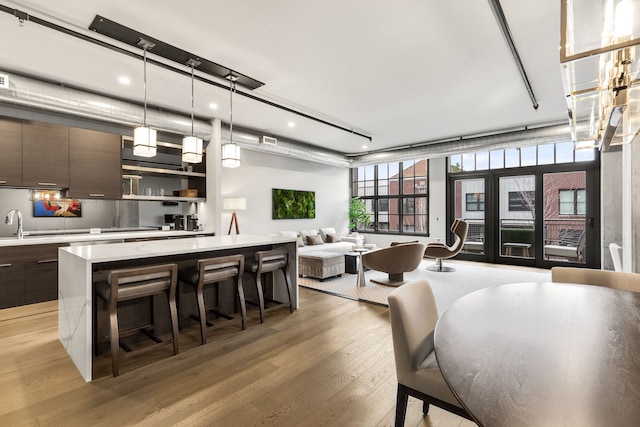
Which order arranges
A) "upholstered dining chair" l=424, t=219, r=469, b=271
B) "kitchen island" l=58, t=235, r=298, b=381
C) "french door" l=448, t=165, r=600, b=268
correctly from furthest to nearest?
"french door" l=448, t=165, r=600, b=268 → "upholstered dining chair" l=424, t=219, r=469, b=271 → "kitchen island" l=58, t=235, r=298, b=381

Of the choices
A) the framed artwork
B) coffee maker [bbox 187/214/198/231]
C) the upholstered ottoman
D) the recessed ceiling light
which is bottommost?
the upholstered ottoman

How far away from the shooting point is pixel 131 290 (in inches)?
96.2

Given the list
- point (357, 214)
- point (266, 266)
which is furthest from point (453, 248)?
point (266, 266)

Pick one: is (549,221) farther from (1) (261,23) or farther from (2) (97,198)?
(2) (97,198)

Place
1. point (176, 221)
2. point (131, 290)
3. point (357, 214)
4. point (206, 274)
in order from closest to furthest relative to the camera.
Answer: point (131, 290) < point (206, 274) < point (176, 221) < point (357, 214)

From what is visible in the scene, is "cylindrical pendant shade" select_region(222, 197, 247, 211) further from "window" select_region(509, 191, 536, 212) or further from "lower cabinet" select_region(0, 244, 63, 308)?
"window" select_region(509, 191, 536, 212)

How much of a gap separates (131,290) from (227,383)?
1.04 metres

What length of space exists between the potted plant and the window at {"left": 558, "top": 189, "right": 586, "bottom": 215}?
4.63m

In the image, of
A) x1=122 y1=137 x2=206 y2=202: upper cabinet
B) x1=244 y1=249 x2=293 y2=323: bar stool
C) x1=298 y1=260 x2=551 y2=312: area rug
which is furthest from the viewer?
x1=122 y1=137 x2=206 y2=202: upper cabinet

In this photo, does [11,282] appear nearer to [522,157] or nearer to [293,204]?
[293,204]

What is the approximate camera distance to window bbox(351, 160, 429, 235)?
8.56 m

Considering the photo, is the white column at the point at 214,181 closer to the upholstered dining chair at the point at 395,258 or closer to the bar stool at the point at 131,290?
the upholstered dining chair at the point at 395,258

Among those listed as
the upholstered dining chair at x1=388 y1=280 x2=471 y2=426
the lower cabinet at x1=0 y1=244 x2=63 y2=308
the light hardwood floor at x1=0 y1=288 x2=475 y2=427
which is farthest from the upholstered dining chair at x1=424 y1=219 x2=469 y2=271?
the lower cabinet at x1=0 y1=244 x2=63 y2=308

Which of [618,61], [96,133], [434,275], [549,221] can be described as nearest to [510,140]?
[549,221]
